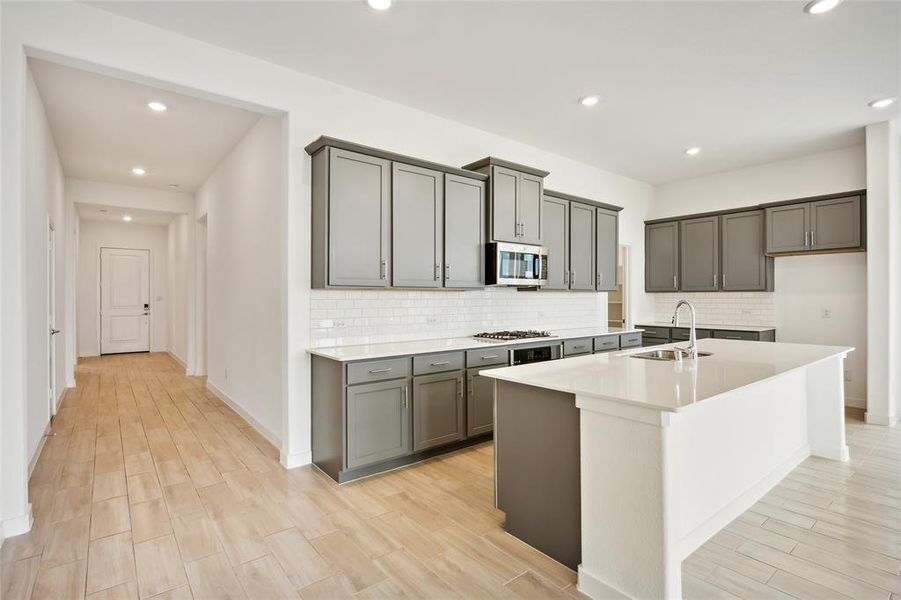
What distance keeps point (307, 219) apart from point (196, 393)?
3699 millimetres

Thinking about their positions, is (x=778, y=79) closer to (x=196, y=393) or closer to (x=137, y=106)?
(x=137, y=106)

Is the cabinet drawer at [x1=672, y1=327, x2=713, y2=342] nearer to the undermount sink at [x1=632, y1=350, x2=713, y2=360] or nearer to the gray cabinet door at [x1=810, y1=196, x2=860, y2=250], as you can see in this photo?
the gray cabinet door at [x1=810, y1=196, x2=860, y2=250]

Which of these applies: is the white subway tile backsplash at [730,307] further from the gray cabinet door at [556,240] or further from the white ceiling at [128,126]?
the white ceiling at [128,126]

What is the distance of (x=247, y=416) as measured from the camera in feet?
15.0

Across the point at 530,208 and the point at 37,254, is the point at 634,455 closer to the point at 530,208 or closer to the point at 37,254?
the point at 530,208

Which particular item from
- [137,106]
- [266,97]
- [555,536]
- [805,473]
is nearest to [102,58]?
[266,97]

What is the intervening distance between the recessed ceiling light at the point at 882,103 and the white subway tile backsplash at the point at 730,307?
8.09ft

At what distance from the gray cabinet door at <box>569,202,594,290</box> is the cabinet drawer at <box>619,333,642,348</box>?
0.70 meters

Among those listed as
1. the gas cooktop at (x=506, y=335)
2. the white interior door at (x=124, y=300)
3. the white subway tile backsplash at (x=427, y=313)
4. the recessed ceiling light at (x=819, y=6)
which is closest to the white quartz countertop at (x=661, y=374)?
the gas cooktop at (x=506, y=335)

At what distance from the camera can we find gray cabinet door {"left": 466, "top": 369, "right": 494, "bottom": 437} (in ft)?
12.1

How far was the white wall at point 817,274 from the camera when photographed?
205 inches

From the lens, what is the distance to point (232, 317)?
16.6 ft

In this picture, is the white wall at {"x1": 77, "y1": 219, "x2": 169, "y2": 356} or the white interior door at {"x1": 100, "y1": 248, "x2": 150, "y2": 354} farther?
the white interior door at {"x1": 100, "y1": 248, "x2": 150, "y2": 354}

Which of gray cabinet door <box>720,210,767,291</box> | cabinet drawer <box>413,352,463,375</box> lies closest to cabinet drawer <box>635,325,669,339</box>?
gray cabinet door <box>720,210,767,291</box>
